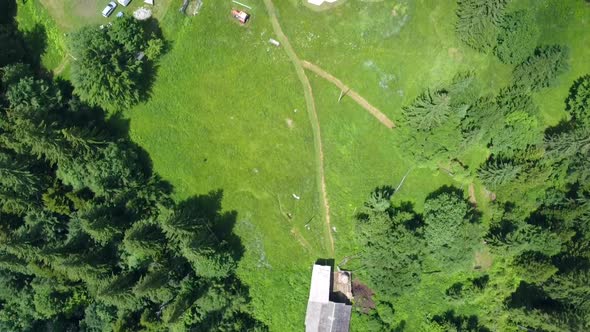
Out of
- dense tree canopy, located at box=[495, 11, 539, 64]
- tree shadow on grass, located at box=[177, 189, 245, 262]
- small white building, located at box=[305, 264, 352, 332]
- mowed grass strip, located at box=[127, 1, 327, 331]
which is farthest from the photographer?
tree shadow on grass, located at box=[177, 189, 245, 262]

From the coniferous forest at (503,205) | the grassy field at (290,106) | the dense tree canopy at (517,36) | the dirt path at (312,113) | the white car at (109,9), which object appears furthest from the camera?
the dirt path at (312,113)

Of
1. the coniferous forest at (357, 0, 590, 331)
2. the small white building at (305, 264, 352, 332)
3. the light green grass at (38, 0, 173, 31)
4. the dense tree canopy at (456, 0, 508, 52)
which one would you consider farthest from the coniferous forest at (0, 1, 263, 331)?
the dense tree canopy at (456, 0, 508, 52)

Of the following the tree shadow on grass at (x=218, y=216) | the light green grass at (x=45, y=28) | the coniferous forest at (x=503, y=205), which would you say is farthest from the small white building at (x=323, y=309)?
Result: the light green grass at (x=45, y=28)

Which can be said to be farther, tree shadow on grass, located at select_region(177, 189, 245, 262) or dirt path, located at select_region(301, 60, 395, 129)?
tree shadow on grass, located at select_region(177, 189, 245, 262)

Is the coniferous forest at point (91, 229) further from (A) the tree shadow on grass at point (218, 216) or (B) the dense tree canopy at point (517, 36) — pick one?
(B) the dense tree canopy at point (517, 36)

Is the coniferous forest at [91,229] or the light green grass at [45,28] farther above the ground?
the light green grass at [45,28]

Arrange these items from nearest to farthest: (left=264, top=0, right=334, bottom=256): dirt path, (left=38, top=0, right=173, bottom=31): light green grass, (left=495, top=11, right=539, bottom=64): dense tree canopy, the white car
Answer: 1. (left=495, top=11, right=539, bottom=64): dense tree canopy
2. the white car
3. (left=38, top=0, right=173, bottom=31): light green grass
4. (left=264, top=0, right=334, bottom=256): dirt path

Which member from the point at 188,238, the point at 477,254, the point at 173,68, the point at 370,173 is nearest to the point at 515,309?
the point at 477,254

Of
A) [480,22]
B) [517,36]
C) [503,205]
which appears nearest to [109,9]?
[480,22]

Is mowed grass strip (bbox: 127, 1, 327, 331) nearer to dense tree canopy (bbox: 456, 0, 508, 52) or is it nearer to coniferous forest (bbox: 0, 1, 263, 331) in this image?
Answer: coniferous forest (bbox: 0, 1, 263, 331)
